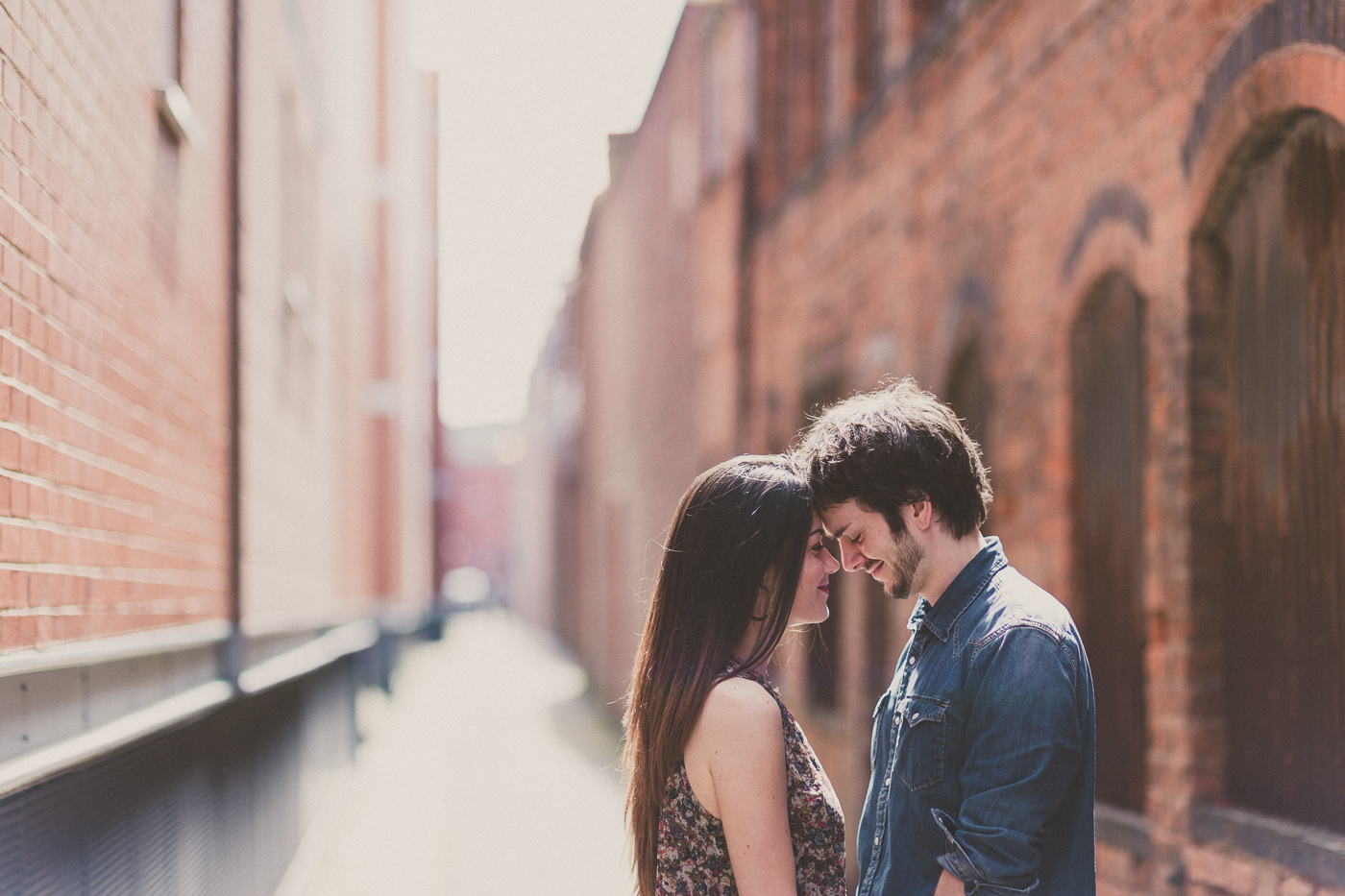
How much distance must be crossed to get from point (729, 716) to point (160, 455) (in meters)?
3.48

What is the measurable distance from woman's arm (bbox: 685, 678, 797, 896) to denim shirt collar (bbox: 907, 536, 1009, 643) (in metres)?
0.37

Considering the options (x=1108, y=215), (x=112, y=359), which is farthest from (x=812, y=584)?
(x=1108, y=215)

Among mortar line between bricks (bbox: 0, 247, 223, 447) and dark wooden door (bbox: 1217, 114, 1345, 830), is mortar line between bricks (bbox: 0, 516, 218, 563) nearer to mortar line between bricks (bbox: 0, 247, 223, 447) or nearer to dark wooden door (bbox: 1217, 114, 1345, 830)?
mortar line between bricks (bbox: 0, 247, 223, 447)

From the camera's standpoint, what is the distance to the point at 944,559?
2.50 meters

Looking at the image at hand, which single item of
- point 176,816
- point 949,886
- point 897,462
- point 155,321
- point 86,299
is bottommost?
point 176,816

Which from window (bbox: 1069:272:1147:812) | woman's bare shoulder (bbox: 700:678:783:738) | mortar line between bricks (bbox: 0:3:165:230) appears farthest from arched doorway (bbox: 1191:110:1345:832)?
mortar line between bricks (bbox: 0:3:165:230)

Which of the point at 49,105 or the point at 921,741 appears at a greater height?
the point at 49,105

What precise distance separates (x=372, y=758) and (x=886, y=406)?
10845 millimetres

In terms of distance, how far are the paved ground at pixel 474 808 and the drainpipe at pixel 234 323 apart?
158 centimetres

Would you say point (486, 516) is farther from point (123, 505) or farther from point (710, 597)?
point (710, 597)

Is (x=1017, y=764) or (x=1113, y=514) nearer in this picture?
(x=1017, y=764)

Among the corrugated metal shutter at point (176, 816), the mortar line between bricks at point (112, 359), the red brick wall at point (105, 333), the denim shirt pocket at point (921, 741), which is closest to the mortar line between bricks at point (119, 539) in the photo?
the red brick wall at point (105, 333)

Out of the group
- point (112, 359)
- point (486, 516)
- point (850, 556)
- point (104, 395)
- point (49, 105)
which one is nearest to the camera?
point (850, 556)

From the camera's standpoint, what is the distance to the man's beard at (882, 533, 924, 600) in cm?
251
